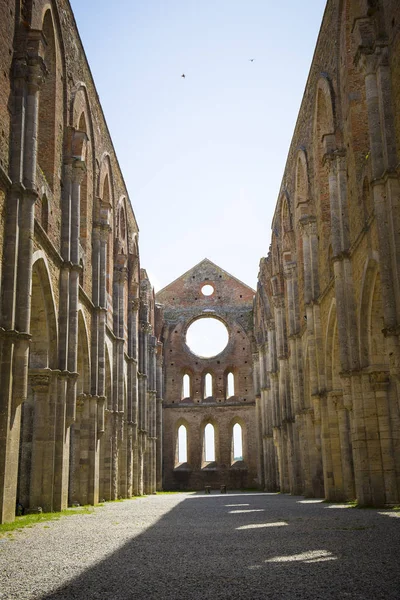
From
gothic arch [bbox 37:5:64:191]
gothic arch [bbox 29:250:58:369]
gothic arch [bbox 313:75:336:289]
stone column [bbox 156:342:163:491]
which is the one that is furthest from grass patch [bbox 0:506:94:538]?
stone column [bbox 156:342:163:491]

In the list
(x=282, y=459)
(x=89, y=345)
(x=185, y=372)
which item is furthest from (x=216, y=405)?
(x=89, y=345)

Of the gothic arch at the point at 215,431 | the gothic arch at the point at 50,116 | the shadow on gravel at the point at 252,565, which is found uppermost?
the gothic arch at the point at 50,116

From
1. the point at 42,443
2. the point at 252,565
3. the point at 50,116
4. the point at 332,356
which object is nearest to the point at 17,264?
the point at 42,443

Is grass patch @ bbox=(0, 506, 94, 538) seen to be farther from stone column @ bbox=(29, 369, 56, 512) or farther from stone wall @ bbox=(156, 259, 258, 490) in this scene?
stone wall @ bbox=(156, 259, 258, 490)

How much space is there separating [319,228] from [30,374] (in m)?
10.9

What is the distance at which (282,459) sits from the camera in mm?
30250

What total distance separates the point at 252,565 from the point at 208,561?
54 cm

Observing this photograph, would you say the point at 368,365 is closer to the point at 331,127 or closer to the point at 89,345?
the point at 331,127

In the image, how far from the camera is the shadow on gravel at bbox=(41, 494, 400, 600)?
5.14 metres

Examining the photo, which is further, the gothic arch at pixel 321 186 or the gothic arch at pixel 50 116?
the gothic arch at pixel 321 186

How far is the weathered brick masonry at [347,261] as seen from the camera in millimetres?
13188

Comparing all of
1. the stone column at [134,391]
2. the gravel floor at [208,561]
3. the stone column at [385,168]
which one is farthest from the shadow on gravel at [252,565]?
the stone column at [134,391]

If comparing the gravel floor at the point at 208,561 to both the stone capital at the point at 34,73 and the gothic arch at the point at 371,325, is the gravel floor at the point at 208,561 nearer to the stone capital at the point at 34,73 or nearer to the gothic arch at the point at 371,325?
the gothic arch at the point at 371,325

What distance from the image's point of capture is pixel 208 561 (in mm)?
6816
